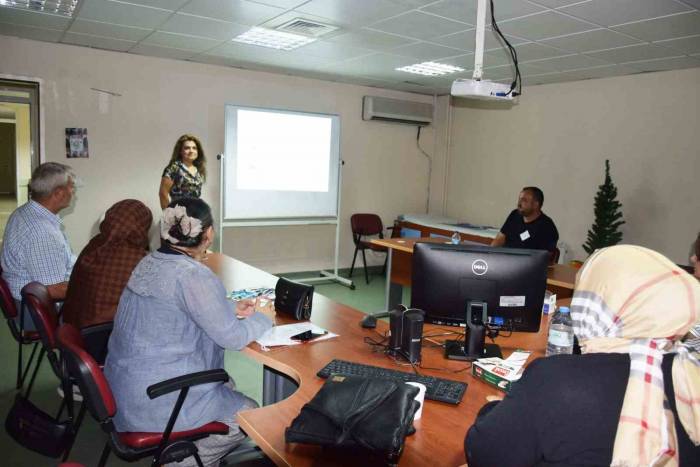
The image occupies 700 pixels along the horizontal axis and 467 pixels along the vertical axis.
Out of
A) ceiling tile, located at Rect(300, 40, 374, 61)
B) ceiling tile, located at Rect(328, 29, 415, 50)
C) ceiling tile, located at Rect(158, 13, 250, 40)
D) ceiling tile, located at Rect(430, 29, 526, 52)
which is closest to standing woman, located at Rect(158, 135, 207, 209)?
ceiling tile, located at Rect(158, 13, 250, 40)

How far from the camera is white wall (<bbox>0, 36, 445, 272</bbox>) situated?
5020 mm

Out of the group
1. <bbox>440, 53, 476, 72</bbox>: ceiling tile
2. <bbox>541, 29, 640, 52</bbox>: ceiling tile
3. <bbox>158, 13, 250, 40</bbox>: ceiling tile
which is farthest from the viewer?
<bbox>440, 53, 476, 72</bbox>: ceiling tile

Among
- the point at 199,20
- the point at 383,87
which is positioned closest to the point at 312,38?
the point at 199,20

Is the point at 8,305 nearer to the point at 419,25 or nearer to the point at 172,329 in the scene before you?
the point at 172,329

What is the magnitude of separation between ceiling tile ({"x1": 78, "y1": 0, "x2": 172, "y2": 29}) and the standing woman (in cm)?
120

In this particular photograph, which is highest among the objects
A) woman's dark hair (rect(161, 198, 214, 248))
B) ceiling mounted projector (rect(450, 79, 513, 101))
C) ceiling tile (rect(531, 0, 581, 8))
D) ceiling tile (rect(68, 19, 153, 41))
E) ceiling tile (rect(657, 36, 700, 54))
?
ceiling tile (rect(68, 19, 153, 41))

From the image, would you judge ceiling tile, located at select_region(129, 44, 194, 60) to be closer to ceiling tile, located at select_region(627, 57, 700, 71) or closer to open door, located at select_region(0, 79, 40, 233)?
open door, located at select_region(0, 79, 40, 233)

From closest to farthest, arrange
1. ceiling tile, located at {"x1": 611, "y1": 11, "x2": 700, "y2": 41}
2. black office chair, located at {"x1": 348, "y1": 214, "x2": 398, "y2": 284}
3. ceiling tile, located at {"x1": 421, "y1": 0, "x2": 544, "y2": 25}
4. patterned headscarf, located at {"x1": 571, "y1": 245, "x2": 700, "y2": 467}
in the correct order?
patterned headscarf, located at {"x1": 571, "y1": 245, "x2": 700, "y2": 467}
ceiling tile, located at {"x1": 421, "y1": 0, "x2": 544, "y2": 25}
ceiling tile, located at {"x1": 611, "y1": 11, "x2": 700, "y2": 41}
black office chair, located at {"x1": 348, "y1": 214, "x2": 398, "y2": 284}

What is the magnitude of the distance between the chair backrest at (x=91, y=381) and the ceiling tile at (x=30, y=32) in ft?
12.8

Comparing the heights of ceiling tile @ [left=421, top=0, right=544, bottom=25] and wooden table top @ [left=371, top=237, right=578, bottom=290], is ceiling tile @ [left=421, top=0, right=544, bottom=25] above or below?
above

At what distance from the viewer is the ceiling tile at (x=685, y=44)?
12.6 ft

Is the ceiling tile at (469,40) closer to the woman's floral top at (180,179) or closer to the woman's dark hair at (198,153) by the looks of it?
the woman's dark hair at (198,153)

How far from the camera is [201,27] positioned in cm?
416

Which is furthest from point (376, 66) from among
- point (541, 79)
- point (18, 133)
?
point (18, 133)
